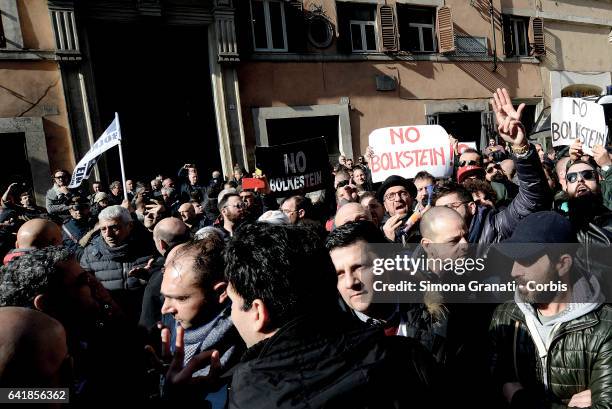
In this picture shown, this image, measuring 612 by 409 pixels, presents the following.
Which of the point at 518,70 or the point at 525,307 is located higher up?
the point at 518,70

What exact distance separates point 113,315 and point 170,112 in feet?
33.7

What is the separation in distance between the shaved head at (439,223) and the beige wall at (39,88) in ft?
31.6

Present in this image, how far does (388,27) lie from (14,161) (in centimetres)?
1010

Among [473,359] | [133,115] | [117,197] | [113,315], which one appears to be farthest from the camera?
[133,115]

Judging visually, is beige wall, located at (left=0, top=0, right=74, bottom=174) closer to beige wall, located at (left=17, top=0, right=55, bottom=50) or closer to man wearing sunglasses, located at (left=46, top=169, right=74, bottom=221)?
beige wall, located at (left=17, top=0, right=55, bottom=50)

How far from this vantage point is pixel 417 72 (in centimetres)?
1385

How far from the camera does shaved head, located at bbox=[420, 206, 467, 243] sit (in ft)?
8.02

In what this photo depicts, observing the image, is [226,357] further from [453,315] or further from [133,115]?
[133,115]

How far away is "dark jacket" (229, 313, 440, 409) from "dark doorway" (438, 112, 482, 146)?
14.1 metres

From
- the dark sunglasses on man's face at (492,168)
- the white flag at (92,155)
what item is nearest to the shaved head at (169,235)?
the dark sunglasses on man's face at (492,168)

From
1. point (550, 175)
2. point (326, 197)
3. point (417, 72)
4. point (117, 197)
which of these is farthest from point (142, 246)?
point (417, 72)

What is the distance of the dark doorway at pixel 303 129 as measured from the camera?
40.3 ft

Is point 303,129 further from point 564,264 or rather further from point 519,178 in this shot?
point 564,264

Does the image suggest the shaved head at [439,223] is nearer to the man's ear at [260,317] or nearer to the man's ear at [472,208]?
the man's ear at [472,208]
